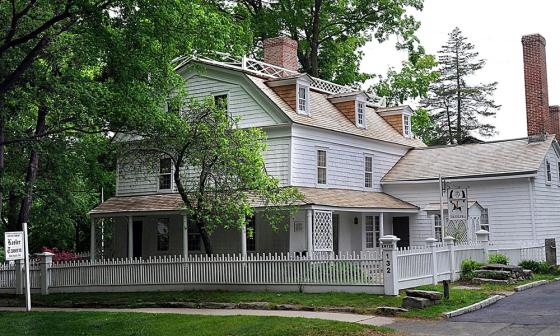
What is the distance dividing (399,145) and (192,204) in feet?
45.8

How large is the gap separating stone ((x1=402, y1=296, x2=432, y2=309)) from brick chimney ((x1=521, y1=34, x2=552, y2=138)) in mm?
16421

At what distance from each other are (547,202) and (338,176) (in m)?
9.11

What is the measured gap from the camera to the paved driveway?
12969mm

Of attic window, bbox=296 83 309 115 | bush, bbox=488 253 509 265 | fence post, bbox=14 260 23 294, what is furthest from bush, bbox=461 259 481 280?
fence post, bbox=14 260 23 294

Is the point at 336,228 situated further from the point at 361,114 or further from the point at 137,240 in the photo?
the point at 137,240

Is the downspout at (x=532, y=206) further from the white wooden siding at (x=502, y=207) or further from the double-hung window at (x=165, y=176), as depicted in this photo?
the double-hung window at (x=165, y=176)

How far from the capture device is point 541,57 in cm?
3066

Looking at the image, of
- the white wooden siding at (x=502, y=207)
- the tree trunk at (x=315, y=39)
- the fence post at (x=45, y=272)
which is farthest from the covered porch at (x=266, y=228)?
the tree trunk at (x=315, y=39)

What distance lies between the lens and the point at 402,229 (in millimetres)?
30547

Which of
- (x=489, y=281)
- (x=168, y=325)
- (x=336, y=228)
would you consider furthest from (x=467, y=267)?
(x=168, y=325)

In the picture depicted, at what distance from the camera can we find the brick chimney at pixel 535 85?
30125 millimetres

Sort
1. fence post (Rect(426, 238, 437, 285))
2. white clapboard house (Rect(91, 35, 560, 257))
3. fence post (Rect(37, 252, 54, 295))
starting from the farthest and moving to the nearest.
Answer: white clapboard house (Rect(91, 35, 560, 257)) → fence post (Rect(37, 252, 54, 295)) → fence post (Rect(426, 238, 437, 285))

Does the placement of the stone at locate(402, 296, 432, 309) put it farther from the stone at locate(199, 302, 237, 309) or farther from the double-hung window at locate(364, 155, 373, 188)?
the double-hung window at locate(364, 155, 373, 188)

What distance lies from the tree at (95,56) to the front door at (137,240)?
23.3ft
